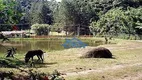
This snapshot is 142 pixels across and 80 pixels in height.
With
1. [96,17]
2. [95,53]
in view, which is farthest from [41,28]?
[95,53]

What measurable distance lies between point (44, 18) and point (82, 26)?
57.6 ft

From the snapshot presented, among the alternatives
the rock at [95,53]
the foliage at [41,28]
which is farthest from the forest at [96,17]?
the rock at [95,53]

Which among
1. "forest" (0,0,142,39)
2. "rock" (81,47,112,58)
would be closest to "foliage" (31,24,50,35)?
"forest" (0,0,142,39)

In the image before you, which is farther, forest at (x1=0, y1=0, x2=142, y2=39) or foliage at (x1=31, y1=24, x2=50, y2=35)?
foliage at (x1=31, y1=24, x2=50, y2=35)

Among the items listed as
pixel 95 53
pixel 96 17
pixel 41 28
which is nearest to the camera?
pixel 95 53

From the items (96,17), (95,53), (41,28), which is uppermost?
(96,17)

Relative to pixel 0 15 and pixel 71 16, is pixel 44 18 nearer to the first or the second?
pixel 71 16

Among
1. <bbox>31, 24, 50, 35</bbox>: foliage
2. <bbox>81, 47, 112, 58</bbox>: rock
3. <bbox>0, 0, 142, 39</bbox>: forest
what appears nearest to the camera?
<bbox>81, 47, 112, 58</bbox>: rock

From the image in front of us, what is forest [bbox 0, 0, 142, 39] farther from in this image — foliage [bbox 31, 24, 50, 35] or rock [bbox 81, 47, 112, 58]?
rock [bbox 81, 47, 112, 58]

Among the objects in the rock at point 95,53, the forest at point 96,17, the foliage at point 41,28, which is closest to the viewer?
the rock at point 95,53

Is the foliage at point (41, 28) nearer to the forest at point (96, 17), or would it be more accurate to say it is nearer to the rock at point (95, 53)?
the forest at point (96, 17)

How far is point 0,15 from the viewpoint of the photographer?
7887 mm

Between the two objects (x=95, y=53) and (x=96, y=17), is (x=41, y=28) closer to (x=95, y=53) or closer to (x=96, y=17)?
(x=96, y=17)

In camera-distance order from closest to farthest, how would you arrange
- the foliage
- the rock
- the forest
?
1. the rock
2. the forest
3. the foliage
